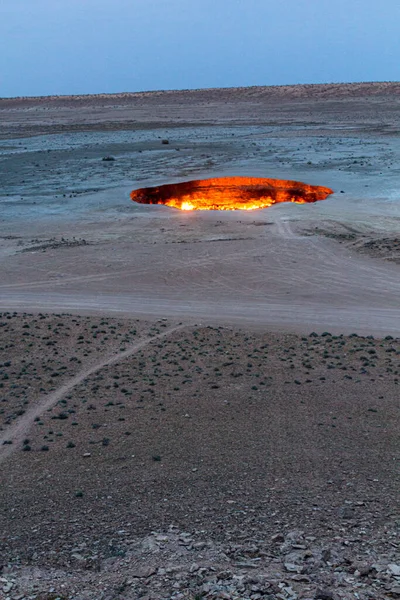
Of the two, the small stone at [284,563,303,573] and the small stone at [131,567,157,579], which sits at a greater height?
the small stone at [284,563,303,573]


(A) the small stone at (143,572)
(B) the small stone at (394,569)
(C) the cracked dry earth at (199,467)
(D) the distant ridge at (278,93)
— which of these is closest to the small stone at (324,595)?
(C) the cracked dry earth at (199,467)

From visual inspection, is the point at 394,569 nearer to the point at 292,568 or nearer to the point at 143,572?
the point at 292,568

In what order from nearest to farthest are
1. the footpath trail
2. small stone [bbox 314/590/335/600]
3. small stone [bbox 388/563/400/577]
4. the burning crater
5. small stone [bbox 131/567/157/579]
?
small stone [bbox 314/590/335/600], small stone [bbox 388/563/400/577], small stone [bbox 131/567/157/579], the footpath trail, the burning crater

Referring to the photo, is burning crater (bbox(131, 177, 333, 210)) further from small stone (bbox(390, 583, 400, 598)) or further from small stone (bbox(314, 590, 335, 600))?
small stone (bbox(314, 590, 335, 600))

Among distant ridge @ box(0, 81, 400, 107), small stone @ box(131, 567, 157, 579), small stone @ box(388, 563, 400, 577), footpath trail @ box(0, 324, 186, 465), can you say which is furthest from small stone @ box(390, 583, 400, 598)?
distant ridge @ box(0, 81, 400, 107)

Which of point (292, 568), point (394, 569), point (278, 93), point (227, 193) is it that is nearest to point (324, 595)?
point (292, 568)

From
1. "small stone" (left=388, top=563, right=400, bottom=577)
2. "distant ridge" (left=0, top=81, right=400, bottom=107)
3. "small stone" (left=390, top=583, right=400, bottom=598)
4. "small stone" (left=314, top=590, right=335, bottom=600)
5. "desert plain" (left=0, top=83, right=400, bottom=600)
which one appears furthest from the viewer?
"distant ridge" (left=0, top=81, right=400, bottom=107)

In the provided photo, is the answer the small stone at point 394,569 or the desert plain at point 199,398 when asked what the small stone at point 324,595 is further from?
the small stone at point 394,569

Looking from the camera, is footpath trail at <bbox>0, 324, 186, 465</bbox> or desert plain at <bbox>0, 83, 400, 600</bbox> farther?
footpath trail at <bbox>0, 324, 186, 465</bbox>
